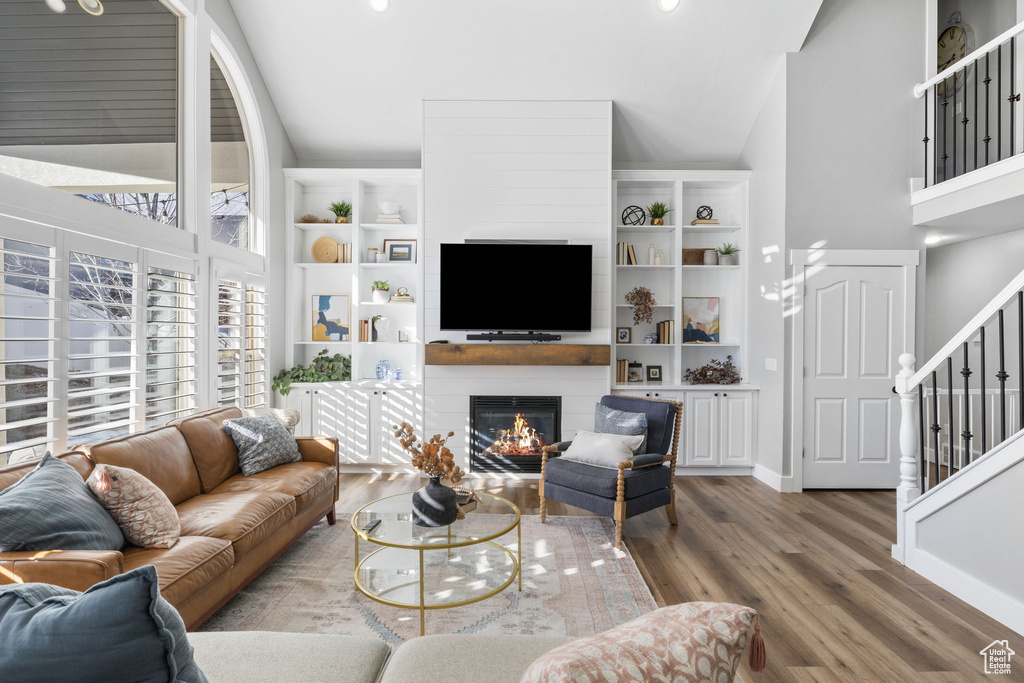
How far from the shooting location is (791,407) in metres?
4.46

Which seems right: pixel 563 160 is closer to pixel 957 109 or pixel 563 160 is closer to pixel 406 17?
pixel 406 17

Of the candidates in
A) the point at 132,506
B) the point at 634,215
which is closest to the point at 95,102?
the point at 132,506

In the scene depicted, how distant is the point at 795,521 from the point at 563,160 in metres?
3.41

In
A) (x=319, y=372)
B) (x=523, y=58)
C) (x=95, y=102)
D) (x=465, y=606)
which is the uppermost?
(x=523, y=58)

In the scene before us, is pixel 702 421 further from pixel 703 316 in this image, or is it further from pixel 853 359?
pixel 853 359

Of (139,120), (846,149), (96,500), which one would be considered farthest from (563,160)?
(96,500)

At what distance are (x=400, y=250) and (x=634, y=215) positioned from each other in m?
2.34

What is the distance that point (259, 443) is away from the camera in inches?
132

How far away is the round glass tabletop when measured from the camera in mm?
2326

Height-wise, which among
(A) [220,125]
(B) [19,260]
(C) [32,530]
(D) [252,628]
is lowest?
(D) [252,628]

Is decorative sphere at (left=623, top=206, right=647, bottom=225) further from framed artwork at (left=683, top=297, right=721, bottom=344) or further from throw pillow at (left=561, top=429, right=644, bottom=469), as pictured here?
throw pillow at (left=561, top=429, right=644, bottom=469)

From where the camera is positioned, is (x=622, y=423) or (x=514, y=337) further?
(x=514, y=337)

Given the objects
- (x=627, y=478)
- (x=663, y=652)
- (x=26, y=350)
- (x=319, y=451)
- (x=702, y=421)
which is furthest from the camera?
(x=702, y=421)

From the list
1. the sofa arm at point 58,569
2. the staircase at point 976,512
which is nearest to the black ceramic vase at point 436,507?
the sofa arm at point 58,569
